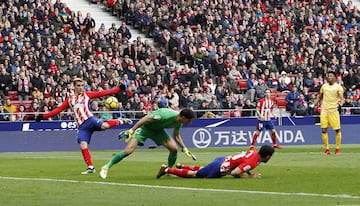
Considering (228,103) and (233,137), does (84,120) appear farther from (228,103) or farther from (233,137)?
(228,103)

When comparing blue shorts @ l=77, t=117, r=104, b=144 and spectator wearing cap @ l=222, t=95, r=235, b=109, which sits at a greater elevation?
blue shorts @ l=77, t=117, r=104, b=144

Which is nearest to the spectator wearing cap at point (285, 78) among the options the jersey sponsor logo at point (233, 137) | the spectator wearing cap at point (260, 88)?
the spectator wearing cap at point (260, 88)

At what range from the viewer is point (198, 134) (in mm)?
39156

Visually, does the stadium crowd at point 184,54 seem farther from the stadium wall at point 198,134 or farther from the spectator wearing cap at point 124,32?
the stadium wall at point 198,134

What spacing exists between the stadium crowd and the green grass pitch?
1584cm

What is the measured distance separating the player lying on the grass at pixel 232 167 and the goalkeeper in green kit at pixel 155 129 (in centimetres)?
83

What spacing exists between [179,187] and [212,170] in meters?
1.72

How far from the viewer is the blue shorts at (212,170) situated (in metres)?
19.3

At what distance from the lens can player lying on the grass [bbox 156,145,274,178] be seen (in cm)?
1878

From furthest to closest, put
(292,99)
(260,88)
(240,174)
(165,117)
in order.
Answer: (260,88)
(292,99)
(165,117)
(240,174)

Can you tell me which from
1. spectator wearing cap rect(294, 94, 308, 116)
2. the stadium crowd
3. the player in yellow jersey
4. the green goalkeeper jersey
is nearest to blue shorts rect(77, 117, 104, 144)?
the green goalkeeper jersey

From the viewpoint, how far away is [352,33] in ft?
173

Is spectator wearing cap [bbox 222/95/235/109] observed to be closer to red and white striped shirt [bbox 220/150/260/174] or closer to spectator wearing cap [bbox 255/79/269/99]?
spectator wearing cap [bbox 255/79/269/99]

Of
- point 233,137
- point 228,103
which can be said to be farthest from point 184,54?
point 233,137
